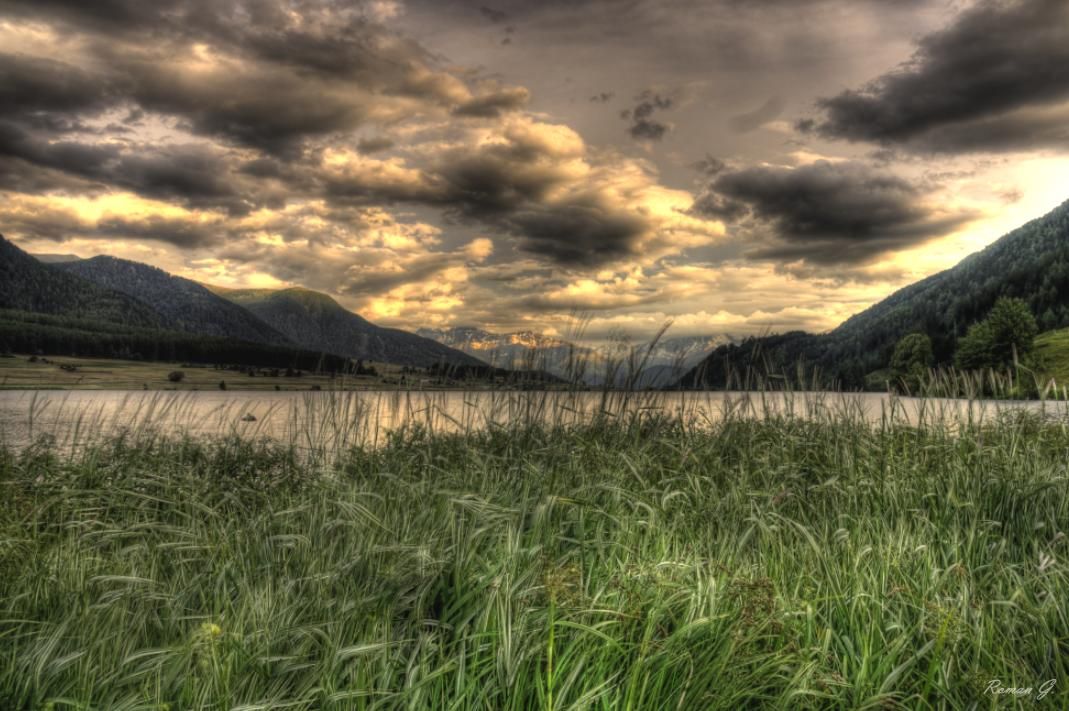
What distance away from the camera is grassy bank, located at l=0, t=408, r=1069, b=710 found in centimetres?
319

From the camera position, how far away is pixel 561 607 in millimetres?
3650

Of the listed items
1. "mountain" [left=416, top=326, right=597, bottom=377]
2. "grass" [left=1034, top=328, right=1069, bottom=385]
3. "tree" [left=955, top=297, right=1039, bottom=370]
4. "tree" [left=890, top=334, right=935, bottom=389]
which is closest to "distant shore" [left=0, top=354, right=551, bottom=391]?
"mountain" [left=416, top=326, right=597, bottom=377]

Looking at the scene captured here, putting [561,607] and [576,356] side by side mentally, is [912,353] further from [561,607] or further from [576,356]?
[561,607]

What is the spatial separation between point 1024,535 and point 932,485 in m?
0.97

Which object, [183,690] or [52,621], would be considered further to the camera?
[52,621]

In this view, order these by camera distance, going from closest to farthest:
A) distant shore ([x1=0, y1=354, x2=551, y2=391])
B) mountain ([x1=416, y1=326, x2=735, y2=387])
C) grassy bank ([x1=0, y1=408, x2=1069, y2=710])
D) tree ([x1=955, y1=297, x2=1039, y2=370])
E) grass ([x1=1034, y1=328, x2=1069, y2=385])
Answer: grassy bank ([x1=0, y1=408, x2=1069, y2=710]), mountain ([x1=416, y1=326, x2=735, y2=387]), distant shore ([x1=0, y1=354, x2=551, y2=391]), tree ([x1=955, y1=297, x2=1039, y2=370]), grass ([x1=1034, y1=328, x2=1069, y2=385])

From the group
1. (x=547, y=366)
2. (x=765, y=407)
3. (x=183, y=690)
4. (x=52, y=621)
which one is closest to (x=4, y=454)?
(x=52, y=621)

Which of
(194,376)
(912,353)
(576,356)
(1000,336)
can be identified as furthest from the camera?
(194,376)

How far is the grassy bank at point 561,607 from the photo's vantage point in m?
3.19

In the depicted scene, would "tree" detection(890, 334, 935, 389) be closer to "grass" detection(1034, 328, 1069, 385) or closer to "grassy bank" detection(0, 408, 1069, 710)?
"grass" detection(1034, 328, 1069, 385)

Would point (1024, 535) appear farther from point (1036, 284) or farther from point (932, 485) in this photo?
point (1036, 284)

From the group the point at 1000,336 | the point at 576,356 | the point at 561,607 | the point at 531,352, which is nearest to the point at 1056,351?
the point at 1000,336

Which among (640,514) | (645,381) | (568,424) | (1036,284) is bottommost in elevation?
(640,514)

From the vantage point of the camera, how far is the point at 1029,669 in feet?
12.3
